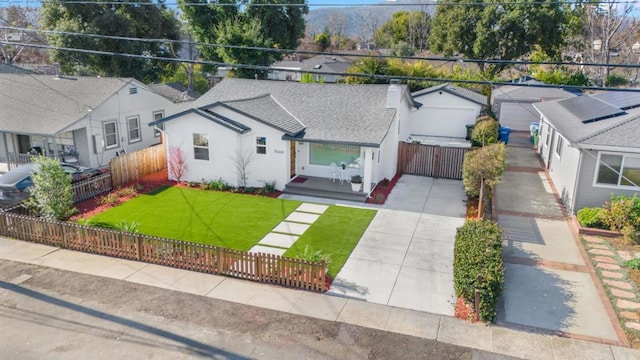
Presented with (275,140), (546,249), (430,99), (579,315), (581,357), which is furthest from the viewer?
(430,99)

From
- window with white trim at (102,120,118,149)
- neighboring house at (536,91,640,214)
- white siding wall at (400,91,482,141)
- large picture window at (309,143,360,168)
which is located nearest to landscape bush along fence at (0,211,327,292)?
large picture window at (309,143,360,168)

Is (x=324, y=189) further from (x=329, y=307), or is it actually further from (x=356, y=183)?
A: (x=329, y=307)

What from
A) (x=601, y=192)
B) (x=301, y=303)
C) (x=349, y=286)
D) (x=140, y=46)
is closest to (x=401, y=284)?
(x=349, y=286)

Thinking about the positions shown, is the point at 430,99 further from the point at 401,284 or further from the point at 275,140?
the point at 401,284

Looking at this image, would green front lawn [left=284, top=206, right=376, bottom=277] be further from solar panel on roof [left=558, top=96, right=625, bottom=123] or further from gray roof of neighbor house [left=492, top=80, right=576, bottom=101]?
gray roof of neighbor house [left=492, top=80, right=576, bottom=101]

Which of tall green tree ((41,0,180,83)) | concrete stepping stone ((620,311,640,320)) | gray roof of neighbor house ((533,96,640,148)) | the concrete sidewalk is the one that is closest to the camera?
the concrete sidewalk

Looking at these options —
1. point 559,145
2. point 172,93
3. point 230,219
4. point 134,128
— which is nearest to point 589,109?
point 559,145
